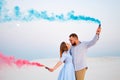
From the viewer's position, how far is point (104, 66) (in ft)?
6.00

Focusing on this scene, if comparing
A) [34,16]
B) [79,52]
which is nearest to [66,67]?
[79,52]

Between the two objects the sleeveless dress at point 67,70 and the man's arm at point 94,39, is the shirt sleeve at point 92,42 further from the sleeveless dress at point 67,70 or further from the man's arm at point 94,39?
the sleeveless dress at point 67,70

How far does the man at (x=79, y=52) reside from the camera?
1.78 meters

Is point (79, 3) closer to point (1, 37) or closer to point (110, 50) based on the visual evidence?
point (110, 50)

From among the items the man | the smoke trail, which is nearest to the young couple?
the man

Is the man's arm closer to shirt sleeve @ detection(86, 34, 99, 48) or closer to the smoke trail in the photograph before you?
shirt sleeve @ detection(86, 34, 99, 48)

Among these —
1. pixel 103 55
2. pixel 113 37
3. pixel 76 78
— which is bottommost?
pixel 76 78

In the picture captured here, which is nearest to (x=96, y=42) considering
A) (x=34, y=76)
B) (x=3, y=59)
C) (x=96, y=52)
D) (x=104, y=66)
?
(x=96, y=52)

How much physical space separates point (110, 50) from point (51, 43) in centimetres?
45

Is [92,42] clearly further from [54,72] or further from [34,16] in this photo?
[34,16]

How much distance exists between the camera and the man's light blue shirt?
1780 millimetres

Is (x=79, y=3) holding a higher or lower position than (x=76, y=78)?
higher

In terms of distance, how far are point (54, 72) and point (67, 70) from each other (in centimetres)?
10

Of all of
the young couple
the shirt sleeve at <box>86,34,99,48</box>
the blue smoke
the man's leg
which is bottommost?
the man's leg
